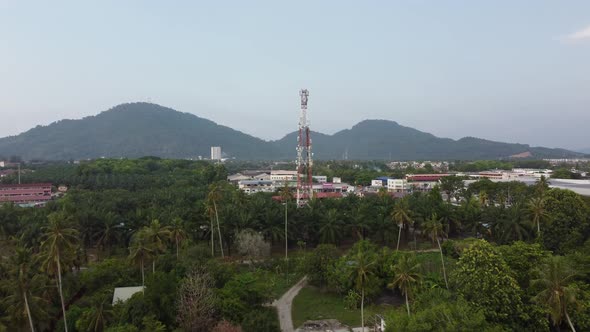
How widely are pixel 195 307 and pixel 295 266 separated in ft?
48.2

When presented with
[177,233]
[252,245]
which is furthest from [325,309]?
[177,233]

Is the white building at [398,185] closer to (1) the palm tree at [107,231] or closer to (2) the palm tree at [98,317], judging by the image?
(1) the palm tree at [107,231]

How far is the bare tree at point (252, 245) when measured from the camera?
114ft

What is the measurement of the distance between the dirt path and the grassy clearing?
13.7 inches

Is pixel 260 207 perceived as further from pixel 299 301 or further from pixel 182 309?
pixel 182 309

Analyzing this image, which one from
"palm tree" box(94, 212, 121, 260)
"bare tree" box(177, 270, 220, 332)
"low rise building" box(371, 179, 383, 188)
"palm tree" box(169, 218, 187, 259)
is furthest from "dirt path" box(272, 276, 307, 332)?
"low rise building" box(371, 179, 383, 188)

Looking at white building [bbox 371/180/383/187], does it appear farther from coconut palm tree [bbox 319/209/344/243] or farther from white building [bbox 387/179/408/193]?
coconut palm tree [bbox 319/209/344/243]

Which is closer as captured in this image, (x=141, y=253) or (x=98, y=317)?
(x=98, y=317)

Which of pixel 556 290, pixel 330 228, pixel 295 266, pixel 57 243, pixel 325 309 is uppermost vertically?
pixel 57 243

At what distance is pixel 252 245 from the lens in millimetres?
34594

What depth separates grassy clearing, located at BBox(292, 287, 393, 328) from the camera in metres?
24.9

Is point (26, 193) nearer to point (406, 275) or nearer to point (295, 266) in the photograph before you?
point (295, 266)

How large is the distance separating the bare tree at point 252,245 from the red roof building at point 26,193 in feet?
180

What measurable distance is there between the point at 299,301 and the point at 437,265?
12795mm
